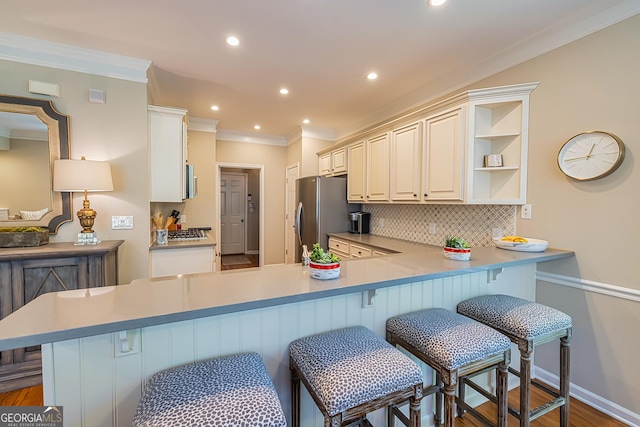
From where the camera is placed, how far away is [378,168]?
A: 340 centimetres

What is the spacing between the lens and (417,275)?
135 centimetres

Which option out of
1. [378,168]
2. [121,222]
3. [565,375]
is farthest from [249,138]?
[565,375]

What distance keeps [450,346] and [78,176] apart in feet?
9.38

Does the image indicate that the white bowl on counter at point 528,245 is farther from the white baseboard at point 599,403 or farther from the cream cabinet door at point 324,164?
the cream cabinet door at point 324,164

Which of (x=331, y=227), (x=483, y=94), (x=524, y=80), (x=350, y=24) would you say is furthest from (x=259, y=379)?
(x=331, y=227)

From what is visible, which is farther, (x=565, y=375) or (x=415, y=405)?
(x=565, y=375)

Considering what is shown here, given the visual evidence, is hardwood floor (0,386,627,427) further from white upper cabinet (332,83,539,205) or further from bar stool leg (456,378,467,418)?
→ white upper cabinet (332,83,539,205)

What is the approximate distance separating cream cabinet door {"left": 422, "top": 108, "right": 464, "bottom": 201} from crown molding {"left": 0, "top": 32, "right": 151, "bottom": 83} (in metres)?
2.76

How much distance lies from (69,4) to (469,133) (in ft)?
10.00

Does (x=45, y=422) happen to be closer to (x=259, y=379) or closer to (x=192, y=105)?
(x=259, y=379)

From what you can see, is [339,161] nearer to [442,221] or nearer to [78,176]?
[442,221]

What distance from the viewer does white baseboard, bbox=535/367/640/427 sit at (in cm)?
172

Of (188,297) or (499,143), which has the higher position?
(499,143)

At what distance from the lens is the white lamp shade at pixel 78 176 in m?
2.19
